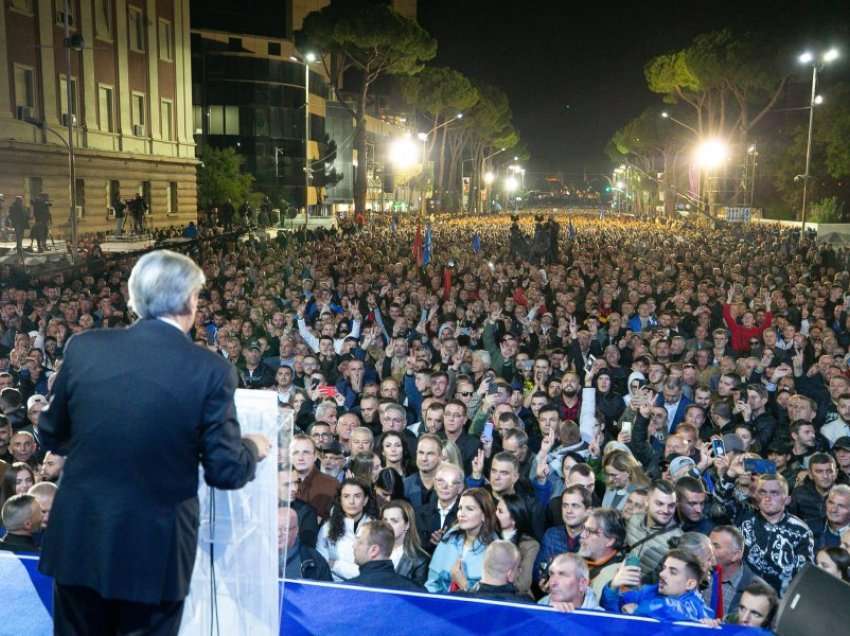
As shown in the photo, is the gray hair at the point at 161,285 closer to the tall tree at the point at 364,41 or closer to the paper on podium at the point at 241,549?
the paper on podium at the point at 241,549

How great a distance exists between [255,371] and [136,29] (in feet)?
108

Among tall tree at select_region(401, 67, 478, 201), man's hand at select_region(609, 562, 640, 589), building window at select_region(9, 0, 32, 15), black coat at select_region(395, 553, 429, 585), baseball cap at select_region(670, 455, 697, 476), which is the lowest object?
black coat at select_region(395, 553, 429, 585)

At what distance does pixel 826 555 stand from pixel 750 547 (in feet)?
2.90

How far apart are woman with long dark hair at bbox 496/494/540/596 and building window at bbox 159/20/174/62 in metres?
39.7

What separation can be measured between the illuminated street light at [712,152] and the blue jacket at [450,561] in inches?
2319

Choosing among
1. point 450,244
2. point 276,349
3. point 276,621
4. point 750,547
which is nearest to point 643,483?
point 750,547

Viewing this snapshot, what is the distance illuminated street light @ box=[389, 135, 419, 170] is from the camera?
76.8 metres

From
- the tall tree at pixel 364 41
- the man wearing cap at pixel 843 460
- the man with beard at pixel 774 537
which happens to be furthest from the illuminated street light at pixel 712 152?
the man with beard at pixel 774 537

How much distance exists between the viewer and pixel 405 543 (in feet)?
18.5

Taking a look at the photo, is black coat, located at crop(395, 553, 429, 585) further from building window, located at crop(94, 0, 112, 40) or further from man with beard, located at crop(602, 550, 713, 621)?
building window, located at crop(94, 0, 112, 40)

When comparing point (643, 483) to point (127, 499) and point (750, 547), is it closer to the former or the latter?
point (750, 547)

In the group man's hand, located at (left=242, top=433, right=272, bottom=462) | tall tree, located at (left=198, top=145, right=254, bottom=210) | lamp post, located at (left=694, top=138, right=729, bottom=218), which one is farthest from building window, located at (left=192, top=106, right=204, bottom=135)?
man's hand, located at (left=242, top=433, right=272, bottom=462)

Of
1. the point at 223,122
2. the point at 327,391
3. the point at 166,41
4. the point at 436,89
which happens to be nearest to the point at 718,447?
the point at 327,391

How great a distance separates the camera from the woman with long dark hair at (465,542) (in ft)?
17.5
